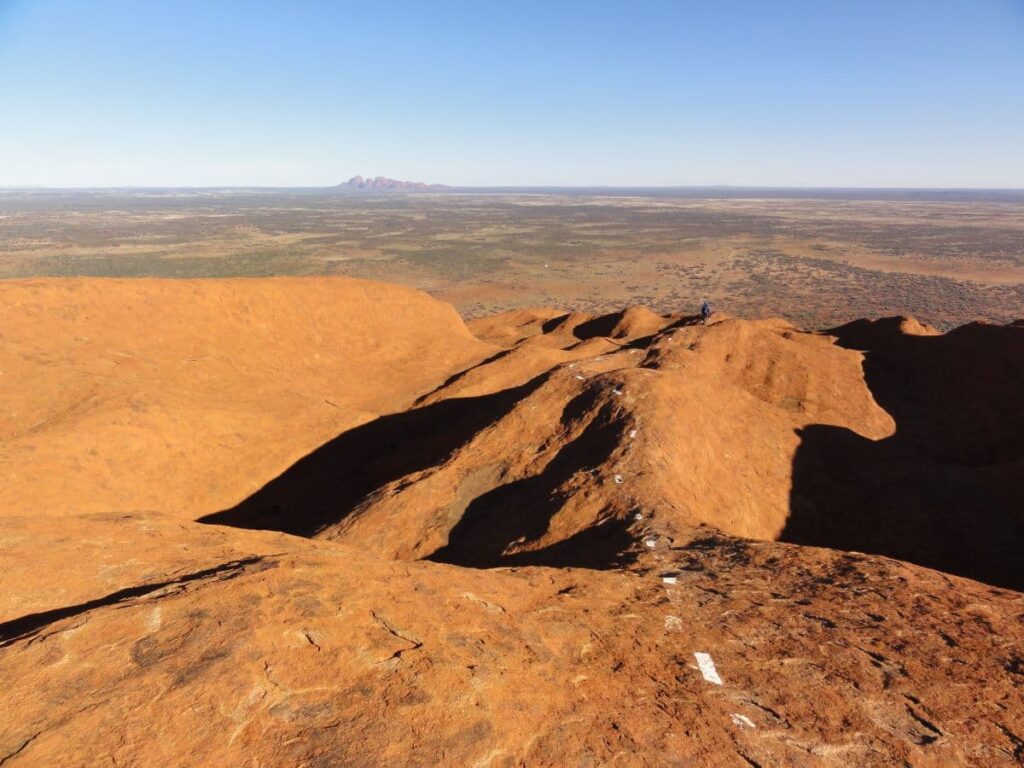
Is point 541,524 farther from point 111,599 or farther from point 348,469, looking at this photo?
point 348,469

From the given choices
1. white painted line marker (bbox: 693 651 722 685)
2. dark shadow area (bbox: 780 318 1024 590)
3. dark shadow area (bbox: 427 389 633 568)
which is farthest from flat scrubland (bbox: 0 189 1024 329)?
white painted line marker (bbox: 693 651 722 685)

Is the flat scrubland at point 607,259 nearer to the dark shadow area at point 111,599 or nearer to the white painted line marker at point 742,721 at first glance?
the dark shadow area at point 111,599

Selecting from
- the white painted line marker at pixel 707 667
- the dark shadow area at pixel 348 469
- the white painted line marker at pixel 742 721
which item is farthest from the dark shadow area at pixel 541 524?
the white painted line marker at pixel 742 721

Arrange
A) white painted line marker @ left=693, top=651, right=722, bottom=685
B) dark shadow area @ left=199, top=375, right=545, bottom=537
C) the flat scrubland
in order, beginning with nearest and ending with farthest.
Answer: white painted line marker @ left=693, top=651, right=722, bottom=685 < dark shadow area @ left=199, top=375, right=545, bottom=537 < the flat scrubland

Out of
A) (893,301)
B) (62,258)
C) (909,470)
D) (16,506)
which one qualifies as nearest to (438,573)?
(16,506)

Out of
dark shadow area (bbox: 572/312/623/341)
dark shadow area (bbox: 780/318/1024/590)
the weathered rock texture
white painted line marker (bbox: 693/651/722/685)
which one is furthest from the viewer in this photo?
dark shadow area (bbox: 572/312/623/341)

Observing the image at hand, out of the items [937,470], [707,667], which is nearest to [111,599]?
[707,667]

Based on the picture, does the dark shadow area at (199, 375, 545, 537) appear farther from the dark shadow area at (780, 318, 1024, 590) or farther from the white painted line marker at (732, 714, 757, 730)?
the white painted line marker at (732, 714, 757, 730)
